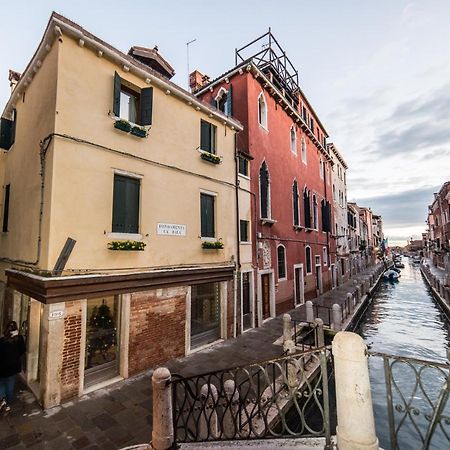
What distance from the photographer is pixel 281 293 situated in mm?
14602

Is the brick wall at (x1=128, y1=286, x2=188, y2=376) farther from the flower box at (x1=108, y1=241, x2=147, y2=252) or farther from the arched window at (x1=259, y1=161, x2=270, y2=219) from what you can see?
the arched window at (x1=259, y1=161, x2=270, y2=219)

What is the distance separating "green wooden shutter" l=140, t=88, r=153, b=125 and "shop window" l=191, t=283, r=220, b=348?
215 inches

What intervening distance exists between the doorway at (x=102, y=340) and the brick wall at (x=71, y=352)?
1.39 feet

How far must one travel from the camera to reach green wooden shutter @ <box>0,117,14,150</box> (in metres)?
9.74

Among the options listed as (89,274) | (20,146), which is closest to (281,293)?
(89,274)

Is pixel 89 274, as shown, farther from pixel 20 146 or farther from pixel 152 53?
pixel 152 53

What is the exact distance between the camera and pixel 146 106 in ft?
25.9

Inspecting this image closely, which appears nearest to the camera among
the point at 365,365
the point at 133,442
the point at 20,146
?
the point at 365,365

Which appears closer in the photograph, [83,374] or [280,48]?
[83,374]

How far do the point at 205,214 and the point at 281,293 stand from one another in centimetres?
706

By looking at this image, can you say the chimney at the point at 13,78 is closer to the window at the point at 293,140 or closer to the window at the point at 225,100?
the window at the point at 225,100

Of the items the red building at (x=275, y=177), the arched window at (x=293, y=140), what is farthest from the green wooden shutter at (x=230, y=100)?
the arched window at (x=293, y=140)

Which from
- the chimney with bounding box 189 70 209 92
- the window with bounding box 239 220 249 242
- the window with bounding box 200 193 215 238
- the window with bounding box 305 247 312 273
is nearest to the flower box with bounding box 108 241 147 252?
the window with bounding box 200 193 215 238

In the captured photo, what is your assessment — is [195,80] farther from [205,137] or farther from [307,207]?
[307,207]
